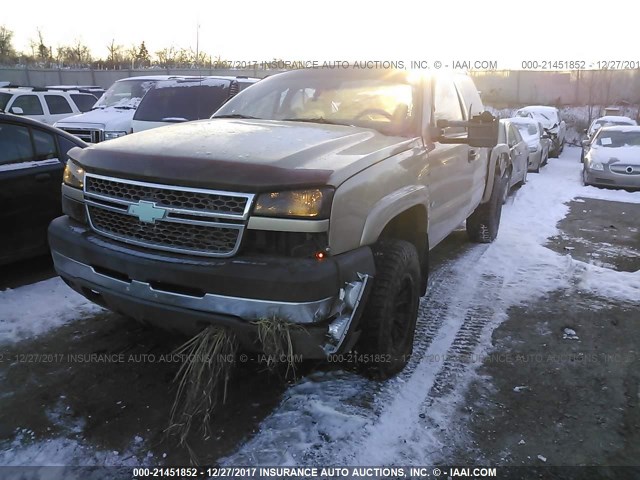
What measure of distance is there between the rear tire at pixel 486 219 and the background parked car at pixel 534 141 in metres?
8.14

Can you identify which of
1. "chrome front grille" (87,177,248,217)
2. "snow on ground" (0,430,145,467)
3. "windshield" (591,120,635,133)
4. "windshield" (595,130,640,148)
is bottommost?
"snow on ground" (0,430,145,467)

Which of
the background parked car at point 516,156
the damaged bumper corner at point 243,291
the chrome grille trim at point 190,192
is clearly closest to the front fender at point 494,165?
the background parked car at point 516,156

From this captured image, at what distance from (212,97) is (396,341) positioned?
6.60 m

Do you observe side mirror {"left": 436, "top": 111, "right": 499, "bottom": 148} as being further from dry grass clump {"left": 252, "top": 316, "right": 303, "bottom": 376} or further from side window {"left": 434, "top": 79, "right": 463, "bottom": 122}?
dry grass clump {"left": 252, "top": 316, "right": 303, "bottom": 376}

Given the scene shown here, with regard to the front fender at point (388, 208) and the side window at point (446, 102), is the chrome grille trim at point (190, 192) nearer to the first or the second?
the front fender at point (388, 208)

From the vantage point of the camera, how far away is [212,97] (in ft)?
29.0

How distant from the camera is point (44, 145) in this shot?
16.9ft

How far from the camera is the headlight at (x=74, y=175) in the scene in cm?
318

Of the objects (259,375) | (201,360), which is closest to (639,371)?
(259,375)

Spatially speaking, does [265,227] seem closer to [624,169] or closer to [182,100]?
[182,100]

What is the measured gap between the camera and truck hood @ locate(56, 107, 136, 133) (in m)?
9.76

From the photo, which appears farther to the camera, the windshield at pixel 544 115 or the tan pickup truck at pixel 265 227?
the windshield at pixel 544 115

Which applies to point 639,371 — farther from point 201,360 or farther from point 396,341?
point 201,360

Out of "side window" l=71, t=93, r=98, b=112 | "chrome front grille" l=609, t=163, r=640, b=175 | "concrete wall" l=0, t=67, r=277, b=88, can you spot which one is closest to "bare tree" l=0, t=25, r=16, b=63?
"concrete wall" l=0, t=67, r=277, b=88
